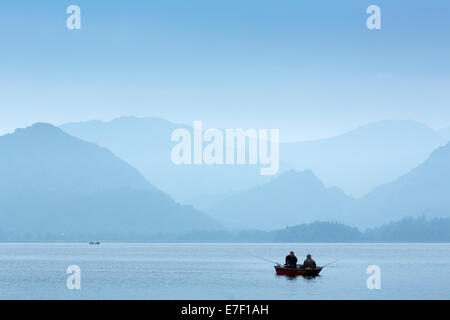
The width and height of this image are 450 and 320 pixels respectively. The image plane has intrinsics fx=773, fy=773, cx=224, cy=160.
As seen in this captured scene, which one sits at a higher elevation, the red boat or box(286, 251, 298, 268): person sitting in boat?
box(286, 251, 298, 268): person sitting in boat

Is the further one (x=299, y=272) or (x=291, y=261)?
(x=291, y=261)

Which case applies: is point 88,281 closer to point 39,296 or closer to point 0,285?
point 0,285

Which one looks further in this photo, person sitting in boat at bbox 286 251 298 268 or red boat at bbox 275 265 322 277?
person sitting in boat at bbox 286 251 298 268

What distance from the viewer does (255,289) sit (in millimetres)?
75062

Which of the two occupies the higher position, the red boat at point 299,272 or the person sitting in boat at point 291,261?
the person sitting in boat at point 291,261

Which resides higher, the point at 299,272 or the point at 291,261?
the point at 291,261

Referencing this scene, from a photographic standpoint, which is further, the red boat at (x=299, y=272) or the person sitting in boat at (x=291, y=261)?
the person sitting in boat at (x=291, y=261)
